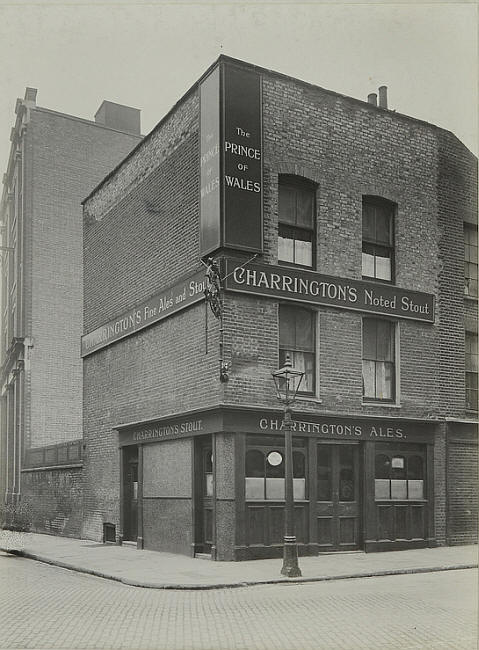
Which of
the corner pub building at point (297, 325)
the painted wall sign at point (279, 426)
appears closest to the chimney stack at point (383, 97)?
the corner pub building at point (297, 325)

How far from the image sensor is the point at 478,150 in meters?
8.75

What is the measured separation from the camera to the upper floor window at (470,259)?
20.3 metres

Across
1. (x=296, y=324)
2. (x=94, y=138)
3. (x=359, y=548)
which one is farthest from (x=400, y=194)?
(x=94, y=138)

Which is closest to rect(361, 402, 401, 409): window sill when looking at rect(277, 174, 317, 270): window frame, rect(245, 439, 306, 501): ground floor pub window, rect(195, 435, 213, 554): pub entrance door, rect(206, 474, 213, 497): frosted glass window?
rect(245, 439, 306, 501): ground floor pub window

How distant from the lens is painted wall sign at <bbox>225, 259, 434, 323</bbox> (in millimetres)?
16516

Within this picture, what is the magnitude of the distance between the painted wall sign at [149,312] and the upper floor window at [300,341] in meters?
1.90

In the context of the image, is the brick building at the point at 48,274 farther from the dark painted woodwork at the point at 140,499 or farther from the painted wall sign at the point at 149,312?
the dark painted woodwork at the point at 140,499

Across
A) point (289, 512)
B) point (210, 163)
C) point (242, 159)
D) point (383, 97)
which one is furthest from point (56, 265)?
point (289, 512)

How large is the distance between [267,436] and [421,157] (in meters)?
7.98

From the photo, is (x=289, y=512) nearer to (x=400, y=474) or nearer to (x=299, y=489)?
(x=299, y=489)

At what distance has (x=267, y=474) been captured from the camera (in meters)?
16.4

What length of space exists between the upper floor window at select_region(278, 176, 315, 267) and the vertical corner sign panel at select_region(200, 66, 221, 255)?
65.1 inches

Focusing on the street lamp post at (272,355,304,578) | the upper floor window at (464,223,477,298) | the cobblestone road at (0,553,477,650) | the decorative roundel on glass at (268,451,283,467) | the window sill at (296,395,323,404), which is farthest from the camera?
the upper floor window at (464,223,477,298)

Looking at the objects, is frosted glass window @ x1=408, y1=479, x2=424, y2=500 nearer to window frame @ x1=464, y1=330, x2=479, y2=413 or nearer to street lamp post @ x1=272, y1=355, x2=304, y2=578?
window frame @ x1=464, y1=330, x2=479, y2=413
